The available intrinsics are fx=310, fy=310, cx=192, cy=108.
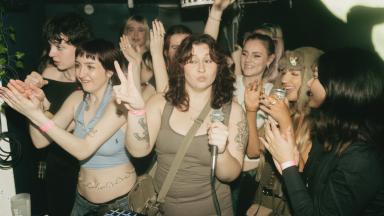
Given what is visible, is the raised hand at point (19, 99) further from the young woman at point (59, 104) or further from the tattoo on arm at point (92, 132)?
the young woman at point (59, 104)

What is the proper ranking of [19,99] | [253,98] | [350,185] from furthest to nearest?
[253,98] → [19,99] → [350,185]

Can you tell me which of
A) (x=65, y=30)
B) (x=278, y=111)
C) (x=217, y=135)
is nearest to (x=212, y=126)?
(x=217, y=135)

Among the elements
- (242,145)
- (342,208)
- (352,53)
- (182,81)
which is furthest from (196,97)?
(342,208)

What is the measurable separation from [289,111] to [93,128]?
5.16 feet

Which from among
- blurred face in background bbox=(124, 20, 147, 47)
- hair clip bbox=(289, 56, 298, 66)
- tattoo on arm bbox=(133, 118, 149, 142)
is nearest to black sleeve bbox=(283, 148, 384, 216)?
tattoo on arm bbox=(133, 118, 149, 142)

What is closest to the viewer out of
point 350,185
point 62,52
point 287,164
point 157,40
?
point 350,185

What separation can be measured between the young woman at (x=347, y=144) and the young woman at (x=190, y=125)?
0.48m

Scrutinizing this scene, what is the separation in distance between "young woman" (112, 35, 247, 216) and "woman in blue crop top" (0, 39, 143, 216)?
0.91 ft

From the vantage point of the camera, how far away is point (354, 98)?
5.23ft

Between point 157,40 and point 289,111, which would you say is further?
point 157,40

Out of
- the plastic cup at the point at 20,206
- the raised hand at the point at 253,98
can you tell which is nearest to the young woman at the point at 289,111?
the raised hand at the point at 253,98

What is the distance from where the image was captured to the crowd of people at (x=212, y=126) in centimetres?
162

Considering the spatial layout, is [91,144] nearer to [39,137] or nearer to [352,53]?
[39,137]

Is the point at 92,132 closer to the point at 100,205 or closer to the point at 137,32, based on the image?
the point at 100,205
